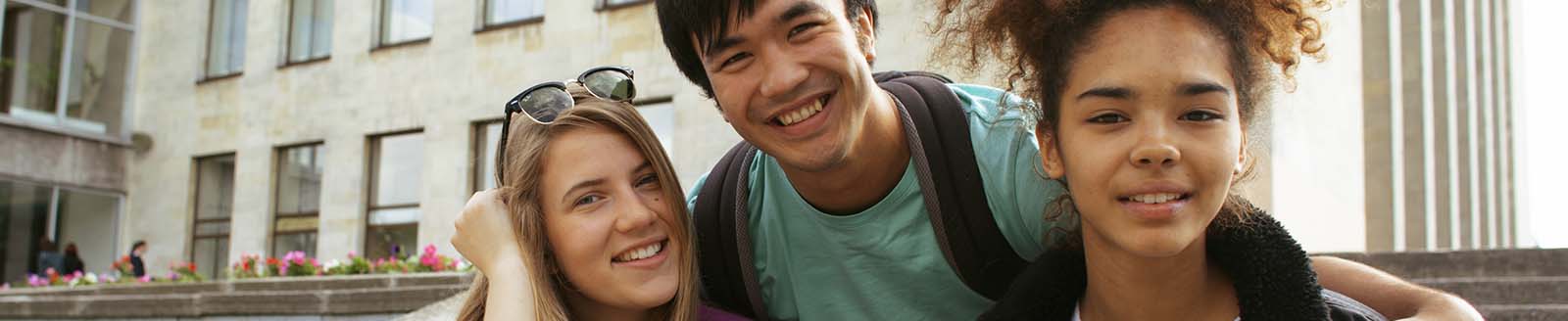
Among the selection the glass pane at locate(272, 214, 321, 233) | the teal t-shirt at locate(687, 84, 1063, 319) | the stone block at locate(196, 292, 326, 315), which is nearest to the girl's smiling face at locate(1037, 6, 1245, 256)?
the teal t-shirt at locate(687, 84, 1063, 319)

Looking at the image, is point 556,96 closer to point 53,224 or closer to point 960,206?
point 960,206

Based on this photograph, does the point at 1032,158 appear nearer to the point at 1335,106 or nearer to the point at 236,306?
the point at 236,306

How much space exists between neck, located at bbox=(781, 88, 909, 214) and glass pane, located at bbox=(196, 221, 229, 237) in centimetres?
2250

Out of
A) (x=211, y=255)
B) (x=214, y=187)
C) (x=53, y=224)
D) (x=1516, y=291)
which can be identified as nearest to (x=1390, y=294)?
(x=1516, y=291)

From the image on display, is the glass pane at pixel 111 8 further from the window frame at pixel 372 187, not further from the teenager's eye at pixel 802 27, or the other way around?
the teenager's eye at pixel 802 27

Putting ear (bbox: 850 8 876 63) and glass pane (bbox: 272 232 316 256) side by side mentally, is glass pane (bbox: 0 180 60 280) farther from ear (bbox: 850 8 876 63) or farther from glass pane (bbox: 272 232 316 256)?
ear (bbox: 850 8 876 63)

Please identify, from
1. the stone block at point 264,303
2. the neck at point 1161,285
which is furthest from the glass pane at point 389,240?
the neck at point 1161,285

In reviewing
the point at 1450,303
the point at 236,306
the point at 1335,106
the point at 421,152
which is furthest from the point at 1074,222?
the point at 421,152

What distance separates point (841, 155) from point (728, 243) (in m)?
0.51

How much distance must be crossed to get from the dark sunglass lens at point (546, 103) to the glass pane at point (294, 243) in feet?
65.5

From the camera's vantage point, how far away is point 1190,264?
274 cm

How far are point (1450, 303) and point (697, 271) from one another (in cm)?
177

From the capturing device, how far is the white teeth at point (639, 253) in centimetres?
335

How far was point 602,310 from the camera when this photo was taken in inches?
142
